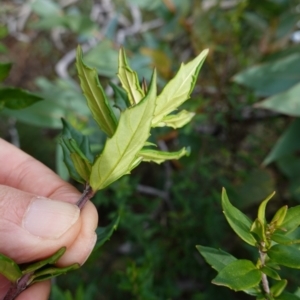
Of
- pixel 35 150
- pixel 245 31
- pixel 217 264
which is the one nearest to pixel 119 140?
pixel 217 264

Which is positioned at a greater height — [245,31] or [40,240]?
[40,240]

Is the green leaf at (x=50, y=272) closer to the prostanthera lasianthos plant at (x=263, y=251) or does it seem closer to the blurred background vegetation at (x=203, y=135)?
the prostanthera lasianthos plant at (x=263, y=251)

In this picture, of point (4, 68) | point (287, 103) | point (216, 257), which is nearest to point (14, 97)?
point (4, 68)

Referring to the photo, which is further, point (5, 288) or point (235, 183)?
point (235, 183)

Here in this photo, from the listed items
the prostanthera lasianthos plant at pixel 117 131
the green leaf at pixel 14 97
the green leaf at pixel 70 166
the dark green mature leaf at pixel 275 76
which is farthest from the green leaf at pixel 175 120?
the dark green mature leaf at pixel 275 76

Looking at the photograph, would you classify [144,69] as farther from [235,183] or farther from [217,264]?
[217,264]
